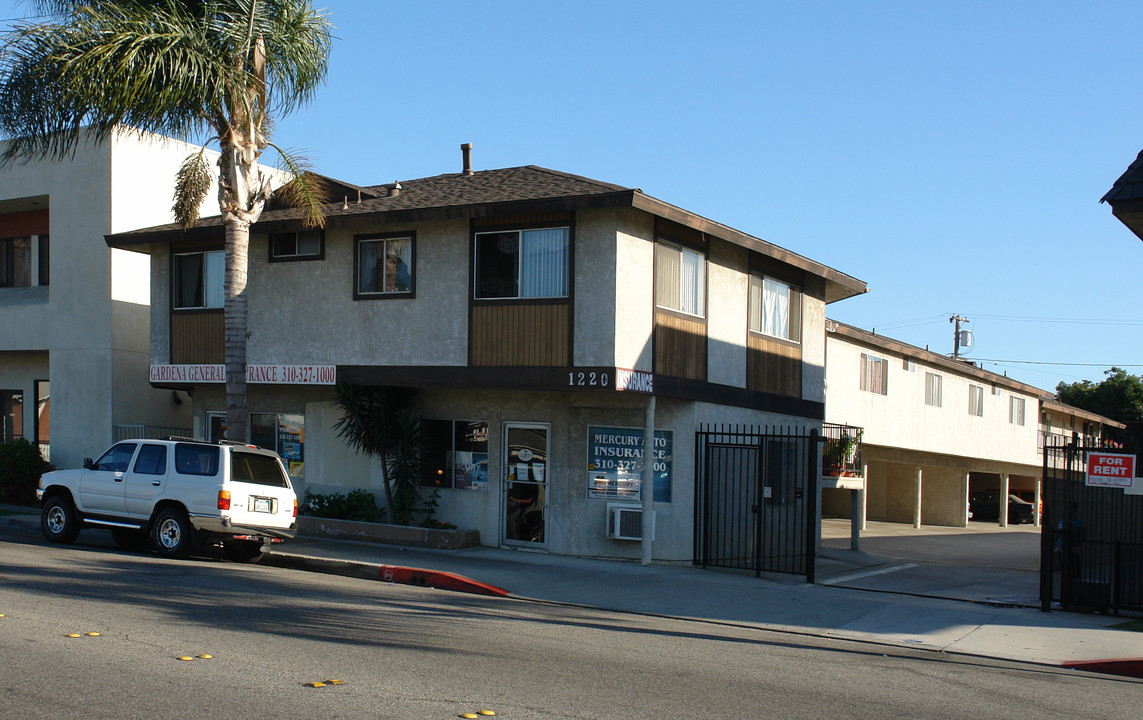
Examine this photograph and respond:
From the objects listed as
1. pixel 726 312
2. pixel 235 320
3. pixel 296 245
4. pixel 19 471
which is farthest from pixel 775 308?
pixel 19 471

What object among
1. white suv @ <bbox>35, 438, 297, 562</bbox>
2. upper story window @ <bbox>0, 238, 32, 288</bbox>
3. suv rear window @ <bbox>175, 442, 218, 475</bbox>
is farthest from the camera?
upper story window @ <bbox>0, 238, 32, 288</bbox>

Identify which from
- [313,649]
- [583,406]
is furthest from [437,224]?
[313,649]

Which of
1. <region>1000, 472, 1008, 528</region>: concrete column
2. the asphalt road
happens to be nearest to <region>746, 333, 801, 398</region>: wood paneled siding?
the asphalt road

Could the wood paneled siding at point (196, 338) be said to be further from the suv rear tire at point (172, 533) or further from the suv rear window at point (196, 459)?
the suv rear tire at point (172, 533)

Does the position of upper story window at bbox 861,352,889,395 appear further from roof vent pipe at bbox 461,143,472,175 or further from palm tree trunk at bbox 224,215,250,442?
palm tree trunk at bbox 224,215,250,442

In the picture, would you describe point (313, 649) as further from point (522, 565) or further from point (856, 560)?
point (856, 560)

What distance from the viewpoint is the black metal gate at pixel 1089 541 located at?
13820mm

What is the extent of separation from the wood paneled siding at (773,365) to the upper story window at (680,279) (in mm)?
2163

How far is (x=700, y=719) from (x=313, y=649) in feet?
11.4

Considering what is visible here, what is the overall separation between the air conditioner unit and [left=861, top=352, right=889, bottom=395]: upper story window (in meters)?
16.5

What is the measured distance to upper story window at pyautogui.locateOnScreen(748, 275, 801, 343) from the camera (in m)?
20.4

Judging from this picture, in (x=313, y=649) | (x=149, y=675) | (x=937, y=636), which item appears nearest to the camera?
(x=149, y=675)

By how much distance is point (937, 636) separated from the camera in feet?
39.3

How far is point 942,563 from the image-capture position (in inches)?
880
